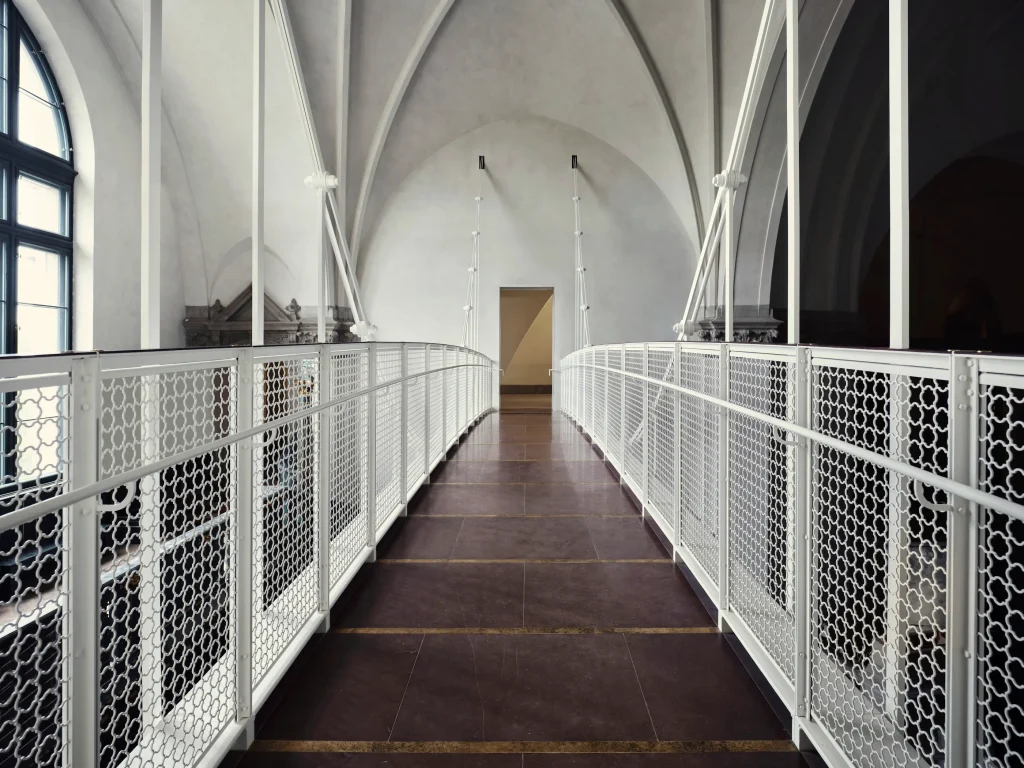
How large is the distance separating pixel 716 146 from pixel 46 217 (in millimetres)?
10241

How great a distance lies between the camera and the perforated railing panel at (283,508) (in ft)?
5.95

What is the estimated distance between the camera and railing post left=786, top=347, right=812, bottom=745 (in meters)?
1.62

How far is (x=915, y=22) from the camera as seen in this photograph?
8.07 metres

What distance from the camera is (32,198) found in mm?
7523

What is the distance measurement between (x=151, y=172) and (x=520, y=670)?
250cm

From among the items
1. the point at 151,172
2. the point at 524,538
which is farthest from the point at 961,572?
the point at 151,172

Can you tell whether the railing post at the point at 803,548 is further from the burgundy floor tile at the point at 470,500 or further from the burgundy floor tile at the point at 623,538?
the burgundy floor tile at the point at 470,500

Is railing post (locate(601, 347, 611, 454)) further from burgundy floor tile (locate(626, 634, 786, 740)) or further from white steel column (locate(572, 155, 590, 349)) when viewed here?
white steel column (locate(572, 155, 590, 349))

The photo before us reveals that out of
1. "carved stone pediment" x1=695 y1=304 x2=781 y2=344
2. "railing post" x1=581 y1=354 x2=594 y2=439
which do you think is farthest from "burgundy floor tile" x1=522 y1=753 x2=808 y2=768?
"carved stone pediment" x1=695 y1=304 x2=781 y2=344

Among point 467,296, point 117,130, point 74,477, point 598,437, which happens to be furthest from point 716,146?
point 74,477

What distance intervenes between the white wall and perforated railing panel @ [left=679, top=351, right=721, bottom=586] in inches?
396

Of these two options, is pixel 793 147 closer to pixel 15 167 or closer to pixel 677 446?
pixel 677 446

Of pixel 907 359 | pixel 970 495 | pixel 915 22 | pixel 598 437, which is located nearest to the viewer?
pixel 970 495

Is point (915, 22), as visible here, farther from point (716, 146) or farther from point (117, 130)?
point (117, 130)
